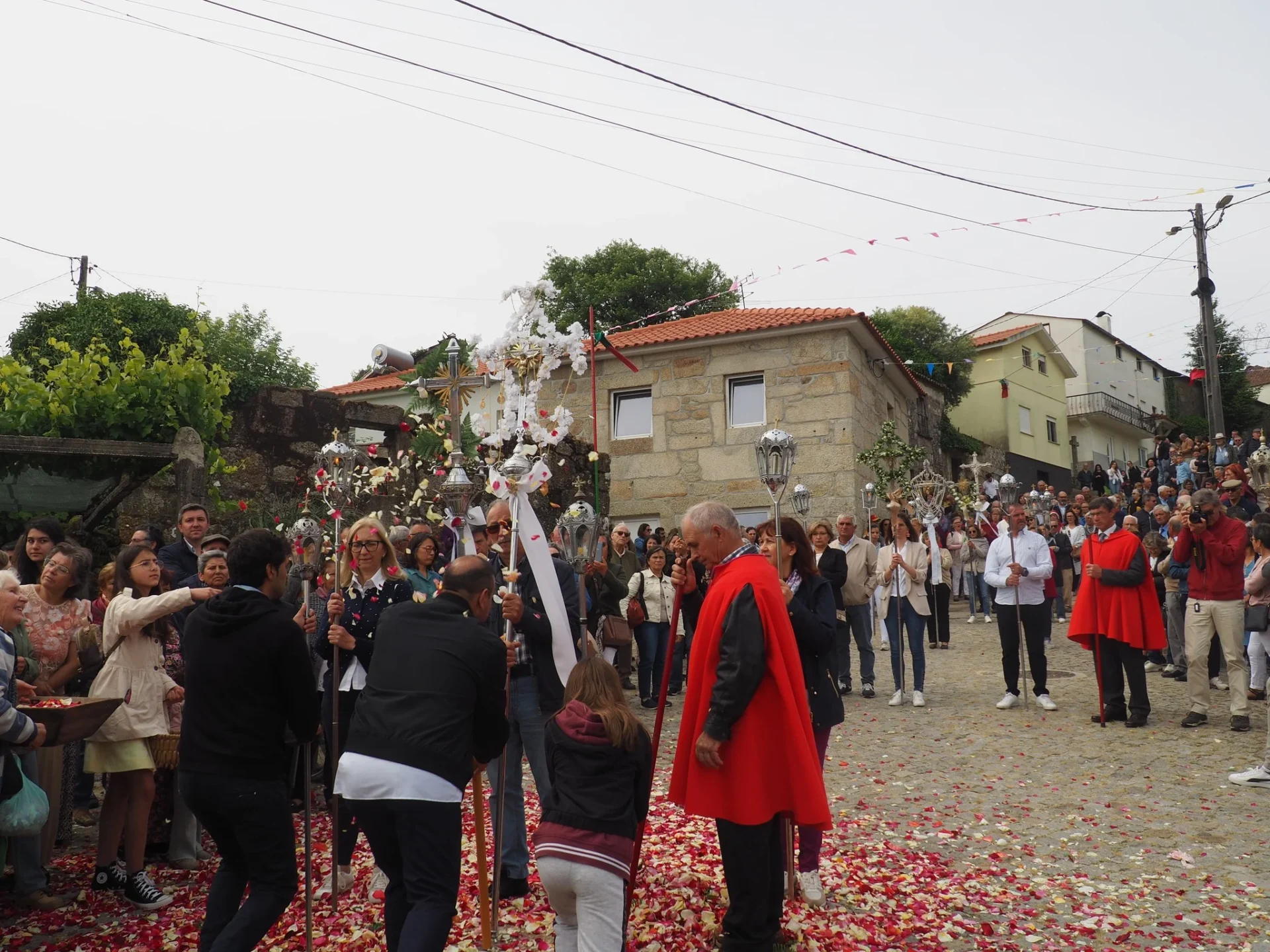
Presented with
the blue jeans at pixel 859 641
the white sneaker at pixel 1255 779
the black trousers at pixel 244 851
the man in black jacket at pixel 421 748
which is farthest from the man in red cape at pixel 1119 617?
the black trousers at pixel 244 851

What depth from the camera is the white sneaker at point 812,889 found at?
5234 millimetres

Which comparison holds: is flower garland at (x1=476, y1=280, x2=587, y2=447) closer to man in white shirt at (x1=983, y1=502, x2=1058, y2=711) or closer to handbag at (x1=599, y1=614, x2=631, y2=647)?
handbag at (x1=599, y1=614, x2=631, y2=647)

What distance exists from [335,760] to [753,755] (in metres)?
2.60

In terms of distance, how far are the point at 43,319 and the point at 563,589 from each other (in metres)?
26.0

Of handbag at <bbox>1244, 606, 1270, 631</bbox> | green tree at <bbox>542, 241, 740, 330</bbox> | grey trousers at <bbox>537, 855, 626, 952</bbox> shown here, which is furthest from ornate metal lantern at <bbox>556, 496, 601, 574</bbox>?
green tree at <bbox>542, 241, 740, 330</bbox>

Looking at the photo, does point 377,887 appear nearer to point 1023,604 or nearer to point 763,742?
point 763,742

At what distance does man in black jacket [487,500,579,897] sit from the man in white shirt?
587 centimetres

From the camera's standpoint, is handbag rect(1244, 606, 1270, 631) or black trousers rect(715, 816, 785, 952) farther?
handbag rect(1244, 606, 1270, 631)

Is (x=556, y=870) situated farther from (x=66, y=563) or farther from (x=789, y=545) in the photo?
(x=66, y=563)

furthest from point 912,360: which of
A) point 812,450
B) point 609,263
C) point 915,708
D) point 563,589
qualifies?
point 563,589

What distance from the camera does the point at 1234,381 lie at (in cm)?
4244

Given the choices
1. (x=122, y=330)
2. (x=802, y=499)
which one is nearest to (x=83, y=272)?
(x=122, y=330)

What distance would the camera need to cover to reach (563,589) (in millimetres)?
5703

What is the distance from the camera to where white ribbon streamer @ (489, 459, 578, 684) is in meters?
5.36
